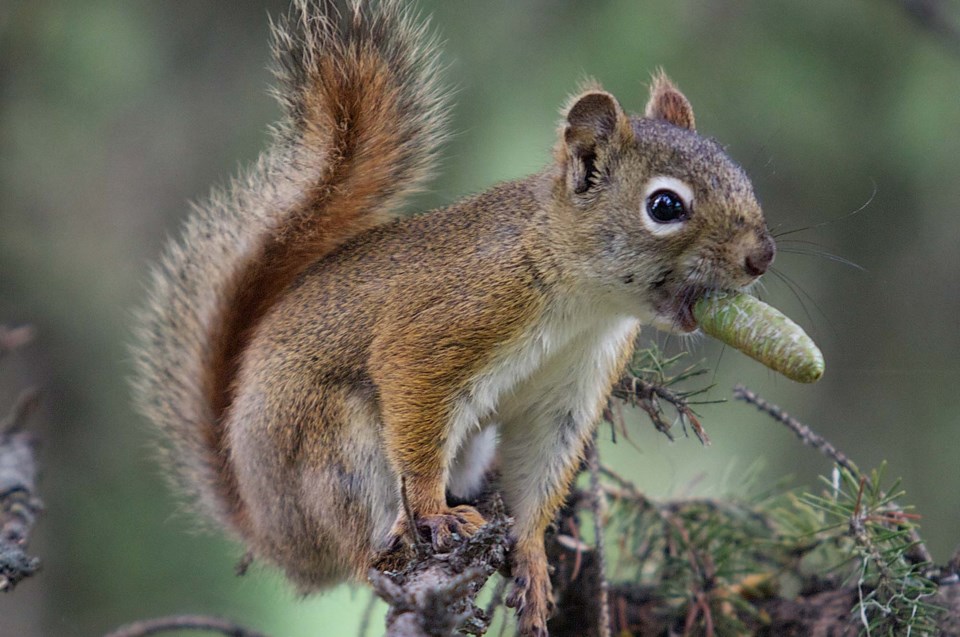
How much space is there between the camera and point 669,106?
8.29ft

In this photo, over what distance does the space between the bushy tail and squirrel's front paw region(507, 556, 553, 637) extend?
81 cm

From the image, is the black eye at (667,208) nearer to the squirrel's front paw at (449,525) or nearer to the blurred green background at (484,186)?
the squirrel's front paw at (449,525)

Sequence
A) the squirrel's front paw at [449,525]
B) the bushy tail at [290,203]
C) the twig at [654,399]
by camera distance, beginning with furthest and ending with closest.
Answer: the bushy tail at [290,203] < the twig at [654,399] < the squirrel's front paw at [449,525]

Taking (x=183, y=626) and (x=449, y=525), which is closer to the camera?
(x=449, y=525)

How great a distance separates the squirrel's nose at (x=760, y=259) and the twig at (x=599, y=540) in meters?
0.59

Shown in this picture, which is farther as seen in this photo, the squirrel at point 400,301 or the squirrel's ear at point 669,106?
the squirrel's ear at point 669,106

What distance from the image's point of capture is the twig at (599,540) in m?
2.09

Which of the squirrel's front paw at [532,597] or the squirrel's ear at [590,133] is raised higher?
the squirrel's ear at [590,133]

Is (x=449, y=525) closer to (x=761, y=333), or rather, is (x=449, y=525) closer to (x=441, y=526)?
(x=441, y=526)

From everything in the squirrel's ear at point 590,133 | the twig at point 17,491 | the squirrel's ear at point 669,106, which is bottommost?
the twig at point 17,491

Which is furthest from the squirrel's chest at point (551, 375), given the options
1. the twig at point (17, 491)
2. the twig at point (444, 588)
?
the twig at point (17, 491)

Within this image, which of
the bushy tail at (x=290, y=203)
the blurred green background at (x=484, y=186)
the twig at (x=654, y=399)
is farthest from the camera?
the blurred green background at (x=484, y=186)

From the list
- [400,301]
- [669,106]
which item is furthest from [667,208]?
[400,301]

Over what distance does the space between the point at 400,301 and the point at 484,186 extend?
69cm
